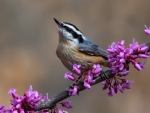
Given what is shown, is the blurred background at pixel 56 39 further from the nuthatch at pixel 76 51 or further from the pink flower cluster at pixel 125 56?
the pink flower cluster at pixel 125 56

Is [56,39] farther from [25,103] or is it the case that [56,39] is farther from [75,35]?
[25,103]

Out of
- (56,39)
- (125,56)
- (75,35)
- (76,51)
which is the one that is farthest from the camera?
(56,39)

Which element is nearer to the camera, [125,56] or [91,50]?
[125,56]

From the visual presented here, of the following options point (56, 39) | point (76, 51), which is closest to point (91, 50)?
point (76, 51)

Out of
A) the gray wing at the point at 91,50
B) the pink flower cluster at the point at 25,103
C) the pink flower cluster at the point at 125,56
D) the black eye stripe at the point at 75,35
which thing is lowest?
the pink flower cluster at the point at 25,103

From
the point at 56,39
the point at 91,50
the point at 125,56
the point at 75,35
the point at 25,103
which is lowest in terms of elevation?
the point at 25,103

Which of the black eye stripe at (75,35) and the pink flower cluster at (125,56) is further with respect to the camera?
the black eye stripe at (75,35)

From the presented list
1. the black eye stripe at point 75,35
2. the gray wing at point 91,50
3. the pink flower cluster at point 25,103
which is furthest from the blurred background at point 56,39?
the pink flower cluster at point 25,103

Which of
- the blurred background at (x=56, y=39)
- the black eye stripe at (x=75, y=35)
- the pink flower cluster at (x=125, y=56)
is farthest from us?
the blurred background at (x=56, y=39)

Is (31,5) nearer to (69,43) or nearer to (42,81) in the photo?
(42,81)
